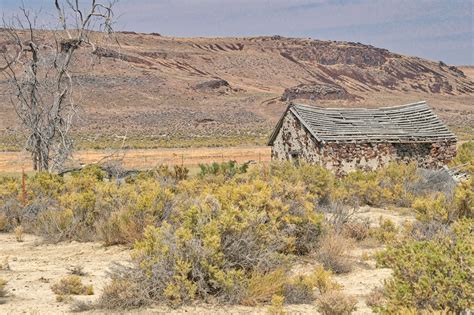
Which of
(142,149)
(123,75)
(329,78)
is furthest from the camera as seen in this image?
(329,78)

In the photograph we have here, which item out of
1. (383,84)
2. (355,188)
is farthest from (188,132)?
(383,84)

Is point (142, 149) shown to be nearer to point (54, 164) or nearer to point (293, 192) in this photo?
point (54, 164)

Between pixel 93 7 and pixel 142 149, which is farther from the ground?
pixel 93 7

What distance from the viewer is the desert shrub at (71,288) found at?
7777 millimetres

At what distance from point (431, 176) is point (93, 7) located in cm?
1224

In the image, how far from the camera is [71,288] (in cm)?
778

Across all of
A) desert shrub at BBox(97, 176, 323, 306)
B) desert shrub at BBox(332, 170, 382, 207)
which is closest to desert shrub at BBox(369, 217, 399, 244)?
desert shrub at BBox(97, 176, 323, 306)

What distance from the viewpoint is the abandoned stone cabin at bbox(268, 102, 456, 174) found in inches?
822

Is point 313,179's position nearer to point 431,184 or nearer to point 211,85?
point 431,184

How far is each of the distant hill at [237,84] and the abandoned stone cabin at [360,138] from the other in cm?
2653

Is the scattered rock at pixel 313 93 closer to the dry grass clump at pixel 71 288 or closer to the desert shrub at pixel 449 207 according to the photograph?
the desert shrub at pixel 449 207

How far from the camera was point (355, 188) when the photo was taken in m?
17.2

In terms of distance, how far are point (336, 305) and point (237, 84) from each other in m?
94.2

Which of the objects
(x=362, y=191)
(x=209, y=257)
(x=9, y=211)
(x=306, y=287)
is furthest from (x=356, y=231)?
(x=9, y=211)
